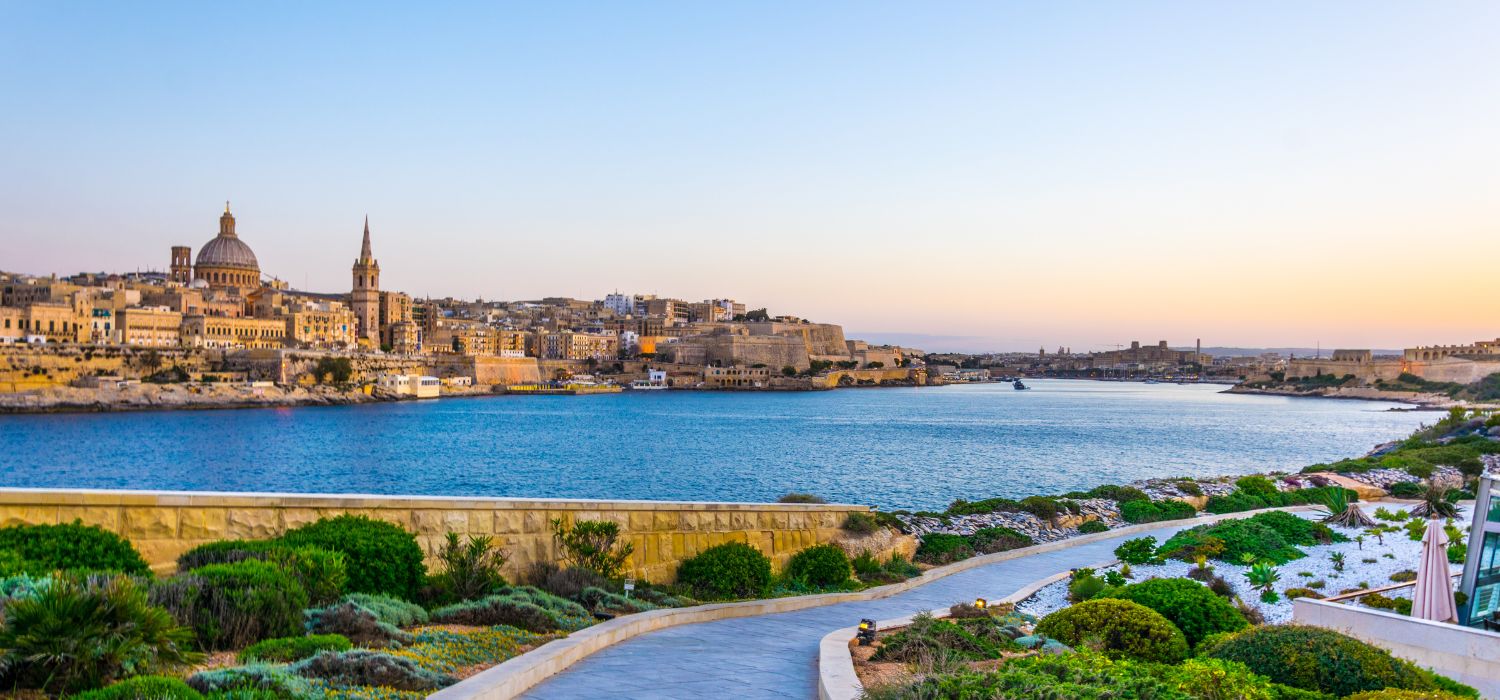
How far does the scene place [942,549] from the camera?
47.4ft

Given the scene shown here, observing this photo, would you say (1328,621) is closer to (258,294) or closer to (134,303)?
(134,303)

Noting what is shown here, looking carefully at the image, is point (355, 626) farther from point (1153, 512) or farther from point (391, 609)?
point (1153, 512)

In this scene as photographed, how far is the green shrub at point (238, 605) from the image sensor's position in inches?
199

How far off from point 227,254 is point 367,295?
1518 cm

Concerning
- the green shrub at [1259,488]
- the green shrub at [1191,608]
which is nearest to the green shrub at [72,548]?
the green shrub at [1191,608]

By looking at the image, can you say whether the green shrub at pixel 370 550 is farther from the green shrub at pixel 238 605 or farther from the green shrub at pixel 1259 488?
the green shrub at pixel 1259 488

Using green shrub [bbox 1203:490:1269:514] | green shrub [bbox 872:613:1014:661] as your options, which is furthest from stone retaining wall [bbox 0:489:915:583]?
green shrub [bbox 1203:490:1269:514]

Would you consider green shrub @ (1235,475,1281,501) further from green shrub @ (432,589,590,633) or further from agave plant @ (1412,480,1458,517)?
green shrub @ (432,589,590,633)

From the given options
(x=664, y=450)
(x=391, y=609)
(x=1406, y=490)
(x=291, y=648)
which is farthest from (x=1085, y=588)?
(x=664, y=450)

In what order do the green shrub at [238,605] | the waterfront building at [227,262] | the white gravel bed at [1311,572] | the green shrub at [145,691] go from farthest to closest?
the waterfront building at [227,262] < the white gravel bed at [1311,572] < the green shrub at [238,605] < the green shrub at [145,691]

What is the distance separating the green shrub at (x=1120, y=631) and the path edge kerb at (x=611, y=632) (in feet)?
5.17

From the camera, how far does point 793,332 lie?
141 meters

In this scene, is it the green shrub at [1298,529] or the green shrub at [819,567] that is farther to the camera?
the green shrub at [1298,529]

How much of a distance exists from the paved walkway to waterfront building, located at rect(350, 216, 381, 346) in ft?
366
